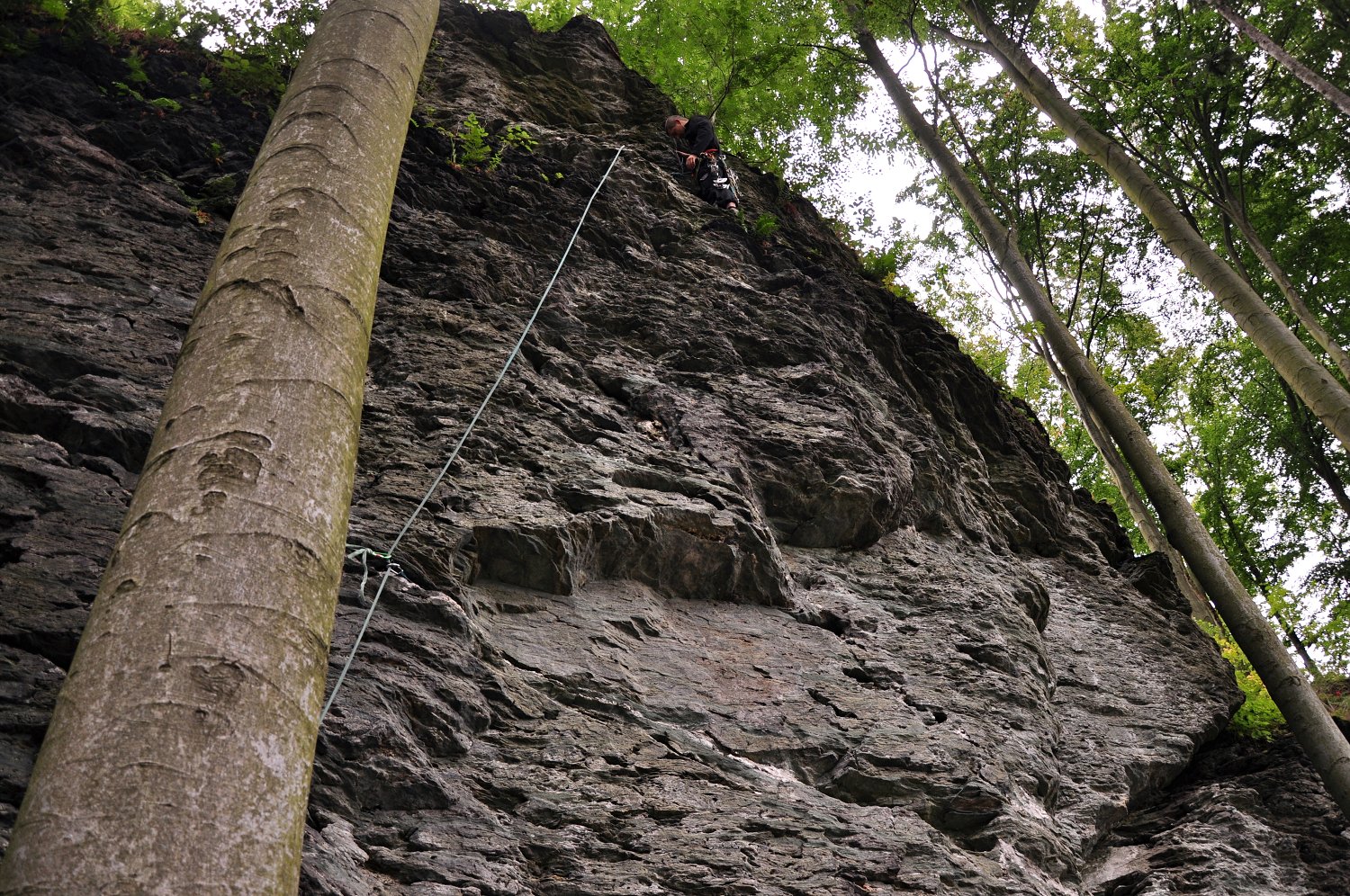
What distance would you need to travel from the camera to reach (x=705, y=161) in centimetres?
1080

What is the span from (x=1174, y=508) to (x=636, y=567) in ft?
23.5

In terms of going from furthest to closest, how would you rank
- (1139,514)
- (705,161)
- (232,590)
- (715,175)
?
(1139,514), (705,161), (715,175), (232,590)

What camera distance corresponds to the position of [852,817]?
191 inches

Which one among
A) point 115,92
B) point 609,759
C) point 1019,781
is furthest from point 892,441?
point 115,92

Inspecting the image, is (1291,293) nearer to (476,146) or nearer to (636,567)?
(476,146)

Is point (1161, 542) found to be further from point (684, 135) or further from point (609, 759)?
point (609, 759)

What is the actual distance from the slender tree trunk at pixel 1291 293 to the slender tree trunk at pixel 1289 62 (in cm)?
217

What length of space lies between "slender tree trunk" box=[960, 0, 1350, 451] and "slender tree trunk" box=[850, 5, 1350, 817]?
152 cm

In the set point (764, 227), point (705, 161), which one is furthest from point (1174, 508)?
point (705, 161)

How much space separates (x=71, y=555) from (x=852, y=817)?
3.69 m

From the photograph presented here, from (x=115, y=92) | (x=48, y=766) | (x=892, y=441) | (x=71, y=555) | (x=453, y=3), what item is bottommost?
(x=71, y=555)

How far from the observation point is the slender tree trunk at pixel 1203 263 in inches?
361

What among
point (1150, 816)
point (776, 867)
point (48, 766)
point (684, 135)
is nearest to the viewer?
point (48, 766)

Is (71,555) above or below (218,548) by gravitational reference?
below
